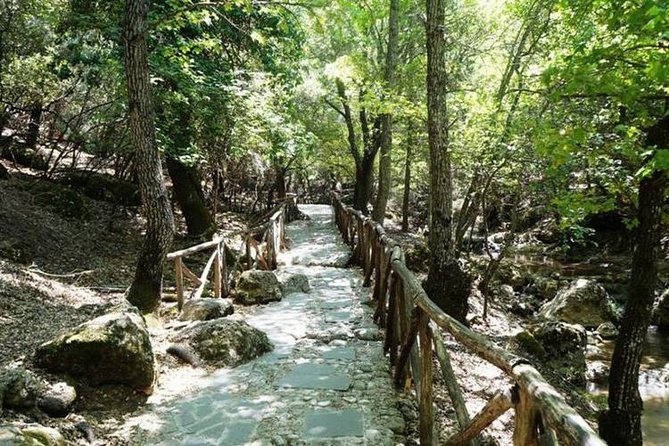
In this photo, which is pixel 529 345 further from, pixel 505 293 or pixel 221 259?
pixel 505 293

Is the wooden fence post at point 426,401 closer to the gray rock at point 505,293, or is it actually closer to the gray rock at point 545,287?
the gray rock at point 505,293

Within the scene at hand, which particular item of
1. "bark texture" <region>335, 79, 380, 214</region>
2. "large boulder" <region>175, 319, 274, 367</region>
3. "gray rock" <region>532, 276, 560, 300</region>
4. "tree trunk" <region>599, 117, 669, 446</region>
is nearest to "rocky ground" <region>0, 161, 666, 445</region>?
"large boulder" <region>175, 319, 274, 367</region>

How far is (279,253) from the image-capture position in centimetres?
1390

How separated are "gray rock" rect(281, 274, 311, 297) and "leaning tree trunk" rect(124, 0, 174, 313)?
3.18m

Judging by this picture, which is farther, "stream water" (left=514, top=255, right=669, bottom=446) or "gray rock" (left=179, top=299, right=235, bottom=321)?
"stream water" (left=514, top=255, right=669, bottom=446)

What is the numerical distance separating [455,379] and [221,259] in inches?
221

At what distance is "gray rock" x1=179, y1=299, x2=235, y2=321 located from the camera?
6355 mm

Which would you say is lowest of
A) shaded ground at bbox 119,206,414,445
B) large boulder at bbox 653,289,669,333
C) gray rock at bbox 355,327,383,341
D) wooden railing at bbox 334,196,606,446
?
large boulder at bbox 653,289,669,333

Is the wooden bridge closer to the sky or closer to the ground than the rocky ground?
closer to the sky

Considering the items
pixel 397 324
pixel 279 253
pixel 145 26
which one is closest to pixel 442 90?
pixel 397 324

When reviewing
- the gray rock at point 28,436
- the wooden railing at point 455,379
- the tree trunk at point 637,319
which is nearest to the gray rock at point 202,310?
the wooden railing at point 455,379

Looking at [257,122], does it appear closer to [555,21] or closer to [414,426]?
[555,21]

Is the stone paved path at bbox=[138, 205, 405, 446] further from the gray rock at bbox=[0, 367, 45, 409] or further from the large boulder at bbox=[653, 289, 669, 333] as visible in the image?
the large boulder at bbox=[653, 289, 669, 333]

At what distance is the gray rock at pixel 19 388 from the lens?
345 cm
